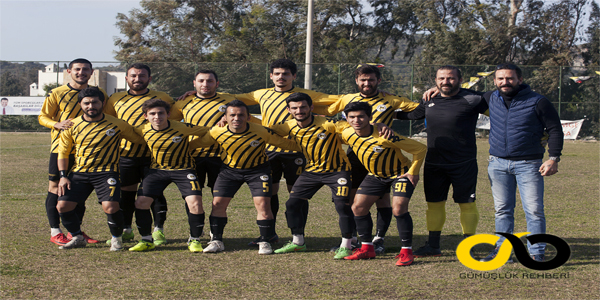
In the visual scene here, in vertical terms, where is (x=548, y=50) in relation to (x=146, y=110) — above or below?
above

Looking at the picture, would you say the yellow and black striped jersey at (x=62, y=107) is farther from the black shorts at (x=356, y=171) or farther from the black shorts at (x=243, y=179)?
the black shorts at (x=356, y=171)

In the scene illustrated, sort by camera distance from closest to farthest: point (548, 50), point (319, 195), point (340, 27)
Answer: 1. point (319, 195)
2. point (548, 50)
3. point (340, 27)

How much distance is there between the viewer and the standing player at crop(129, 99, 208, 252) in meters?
5.27

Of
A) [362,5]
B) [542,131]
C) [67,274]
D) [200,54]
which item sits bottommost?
[67,274]

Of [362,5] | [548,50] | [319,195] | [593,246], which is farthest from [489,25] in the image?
[593,246]

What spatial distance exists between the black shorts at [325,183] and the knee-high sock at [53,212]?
2.52m

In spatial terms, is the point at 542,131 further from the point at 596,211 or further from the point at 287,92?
the point at 596,211

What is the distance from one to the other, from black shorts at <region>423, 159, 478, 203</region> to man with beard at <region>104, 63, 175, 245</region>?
2840 millimetres

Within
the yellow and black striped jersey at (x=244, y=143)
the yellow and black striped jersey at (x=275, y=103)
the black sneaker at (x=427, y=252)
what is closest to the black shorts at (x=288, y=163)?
the yellow and black striped jersey at (x=275, y=103)

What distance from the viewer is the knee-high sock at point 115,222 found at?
519 cm

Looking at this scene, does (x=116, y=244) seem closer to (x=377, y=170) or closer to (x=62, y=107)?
(x=62, y=107)

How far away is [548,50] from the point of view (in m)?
30.5

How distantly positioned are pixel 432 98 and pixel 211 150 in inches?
93.4

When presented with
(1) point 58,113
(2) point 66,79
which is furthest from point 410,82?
(1) point 58,113
